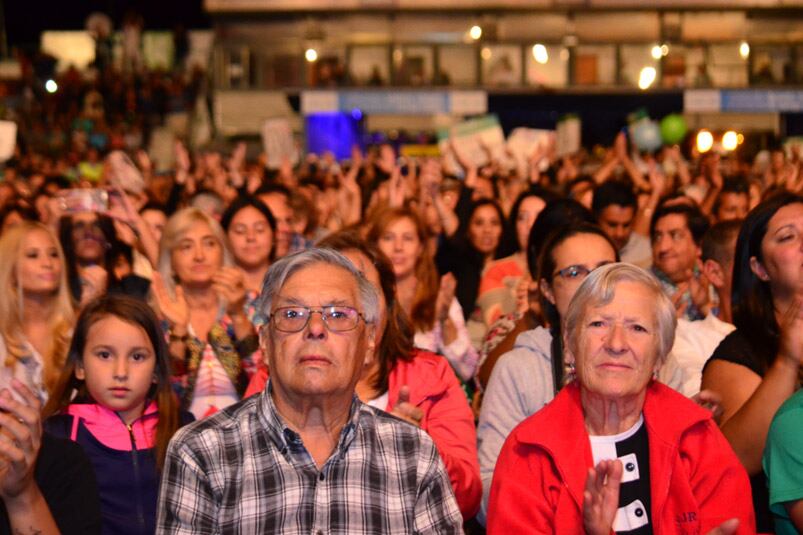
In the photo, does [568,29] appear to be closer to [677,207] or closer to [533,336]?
[677,207]

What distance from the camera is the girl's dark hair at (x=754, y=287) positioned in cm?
383

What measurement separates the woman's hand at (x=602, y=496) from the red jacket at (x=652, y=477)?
7.2 inches

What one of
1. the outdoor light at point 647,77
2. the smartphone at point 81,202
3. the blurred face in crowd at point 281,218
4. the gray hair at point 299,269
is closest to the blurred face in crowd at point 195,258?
the blurred face in crowd at point 281,218

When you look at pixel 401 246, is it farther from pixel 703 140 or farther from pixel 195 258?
pixel 703 140

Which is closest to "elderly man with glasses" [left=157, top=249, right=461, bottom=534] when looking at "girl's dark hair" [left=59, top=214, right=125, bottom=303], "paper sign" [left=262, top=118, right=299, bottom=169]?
"girl's dark hair" [left=59, top=214, right=125, bottom=303]

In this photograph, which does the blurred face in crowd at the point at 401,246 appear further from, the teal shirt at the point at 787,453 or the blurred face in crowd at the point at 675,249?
the teal shirt at the point at 787,453

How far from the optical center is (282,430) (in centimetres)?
283

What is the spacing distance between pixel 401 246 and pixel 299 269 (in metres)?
2.74

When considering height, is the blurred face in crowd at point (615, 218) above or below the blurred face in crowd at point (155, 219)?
below

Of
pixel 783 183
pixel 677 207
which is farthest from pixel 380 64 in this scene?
pixel 677 207

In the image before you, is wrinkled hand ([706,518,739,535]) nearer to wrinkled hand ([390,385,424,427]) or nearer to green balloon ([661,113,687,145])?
wrinkled hand ([390,385,424,427])

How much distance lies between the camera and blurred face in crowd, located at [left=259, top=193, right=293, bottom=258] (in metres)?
6.55

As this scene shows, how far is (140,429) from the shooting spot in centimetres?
403

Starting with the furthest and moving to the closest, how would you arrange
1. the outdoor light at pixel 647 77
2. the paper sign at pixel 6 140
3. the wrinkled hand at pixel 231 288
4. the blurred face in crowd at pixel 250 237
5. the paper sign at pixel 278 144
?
the outdoor light at pixel 647 77 → the paper sign at pixel 278 144 → the paper sign at pixel 6 140 → the blurred face in crowd at pixel 250 237 → the wrinkled hand at pixel 231 288
